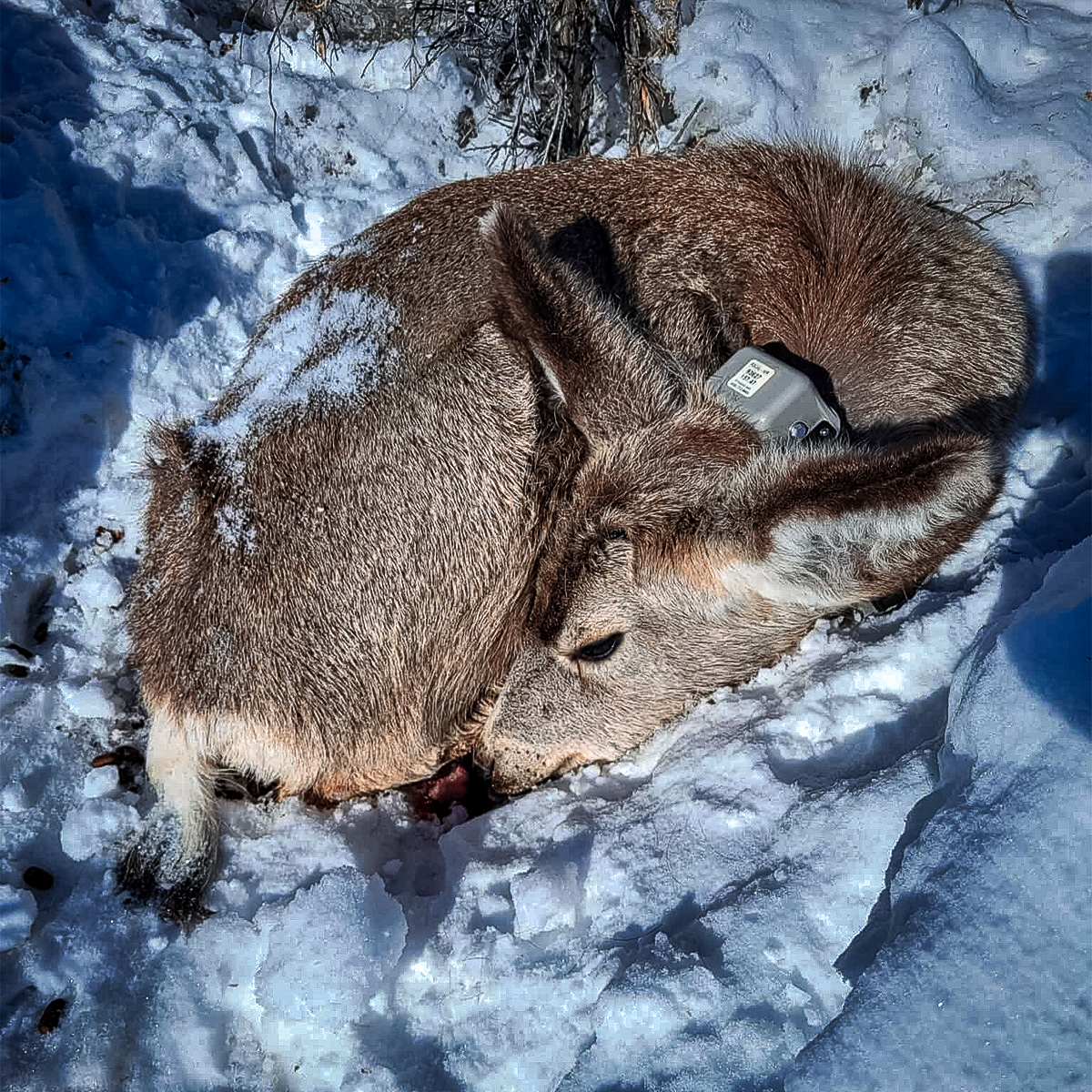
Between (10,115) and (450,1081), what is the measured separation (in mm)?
5465

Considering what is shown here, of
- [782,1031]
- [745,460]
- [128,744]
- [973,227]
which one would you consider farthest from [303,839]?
[973,227]

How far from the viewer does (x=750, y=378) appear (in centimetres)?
350

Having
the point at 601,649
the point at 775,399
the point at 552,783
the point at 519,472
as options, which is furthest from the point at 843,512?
the point at 552,783

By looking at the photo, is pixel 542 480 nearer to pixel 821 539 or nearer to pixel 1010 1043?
pixel 821 539

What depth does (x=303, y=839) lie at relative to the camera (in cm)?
377

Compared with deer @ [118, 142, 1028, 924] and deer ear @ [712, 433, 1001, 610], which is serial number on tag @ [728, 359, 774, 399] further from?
deer ear @ [712, 433, 1001, 610]

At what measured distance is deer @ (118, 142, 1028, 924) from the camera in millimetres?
3428

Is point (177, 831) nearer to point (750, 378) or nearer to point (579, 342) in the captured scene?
point (579, 342)

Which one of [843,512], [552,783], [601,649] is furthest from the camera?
[552,783]

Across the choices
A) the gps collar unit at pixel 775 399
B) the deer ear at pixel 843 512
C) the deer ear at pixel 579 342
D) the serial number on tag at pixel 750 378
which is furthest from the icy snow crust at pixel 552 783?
the serial number on tag at pixel 750 378

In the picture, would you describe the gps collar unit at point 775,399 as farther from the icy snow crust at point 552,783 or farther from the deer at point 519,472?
the icy snow crust at point 552,783

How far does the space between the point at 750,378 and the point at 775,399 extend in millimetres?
139

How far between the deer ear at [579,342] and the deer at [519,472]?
0.04 feet

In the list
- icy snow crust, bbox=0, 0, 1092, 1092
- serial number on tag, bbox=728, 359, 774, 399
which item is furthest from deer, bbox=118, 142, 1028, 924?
icy snow crust, bbox=0, 0, 1092, 1092
